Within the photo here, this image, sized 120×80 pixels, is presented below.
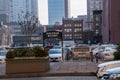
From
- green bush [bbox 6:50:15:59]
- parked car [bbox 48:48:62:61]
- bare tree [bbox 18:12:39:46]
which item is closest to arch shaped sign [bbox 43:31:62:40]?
parked car [bbox 48:48:62:61]

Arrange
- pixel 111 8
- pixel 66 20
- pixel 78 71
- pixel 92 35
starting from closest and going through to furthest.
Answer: pixel 78 71, pixel 111 8, pixel 92 35, pixel 66 20

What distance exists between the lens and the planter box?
24688mm

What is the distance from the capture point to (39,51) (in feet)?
83.1

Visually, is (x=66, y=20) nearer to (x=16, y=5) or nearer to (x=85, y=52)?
(x=16, y=5)

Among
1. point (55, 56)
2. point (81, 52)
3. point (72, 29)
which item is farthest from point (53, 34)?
point (72, 29)

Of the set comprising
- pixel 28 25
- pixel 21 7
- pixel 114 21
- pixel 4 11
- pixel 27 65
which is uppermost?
pixel 21 7

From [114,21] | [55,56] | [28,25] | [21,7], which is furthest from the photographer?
[21,7]

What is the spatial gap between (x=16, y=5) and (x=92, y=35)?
132 feet

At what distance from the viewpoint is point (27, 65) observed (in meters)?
24.8

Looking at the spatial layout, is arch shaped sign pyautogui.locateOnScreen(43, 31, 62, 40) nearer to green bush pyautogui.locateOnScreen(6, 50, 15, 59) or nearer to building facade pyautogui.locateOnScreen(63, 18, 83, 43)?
green bush pyautogui.locateOnScreen(6, 50, 15, 59)

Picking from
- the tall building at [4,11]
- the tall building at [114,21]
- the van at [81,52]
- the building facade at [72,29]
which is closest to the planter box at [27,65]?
the van at [81,52]

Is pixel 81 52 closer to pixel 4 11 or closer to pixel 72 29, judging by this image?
pixel 4 11

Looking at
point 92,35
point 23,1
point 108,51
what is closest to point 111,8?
point 23,1

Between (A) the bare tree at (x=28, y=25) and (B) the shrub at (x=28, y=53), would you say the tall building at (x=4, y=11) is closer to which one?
(A) the bare tree at (x=28, y=25)
